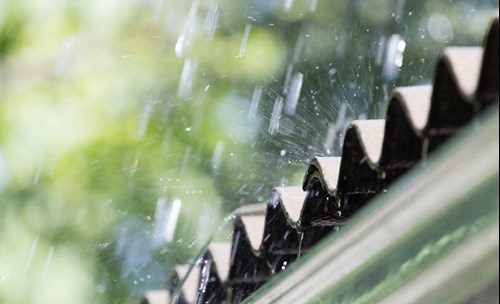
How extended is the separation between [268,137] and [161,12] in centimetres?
75

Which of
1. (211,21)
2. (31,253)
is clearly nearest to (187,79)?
(211,21)

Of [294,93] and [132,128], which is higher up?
[294,93]

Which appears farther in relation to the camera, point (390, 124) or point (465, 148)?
point (390, 124)

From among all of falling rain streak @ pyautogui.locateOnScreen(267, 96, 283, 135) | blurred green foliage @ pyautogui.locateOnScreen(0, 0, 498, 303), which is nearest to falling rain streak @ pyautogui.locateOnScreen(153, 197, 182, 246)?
blurred green foliage @ pyautogui.locateOnScreen(0, 0, 498, 303)

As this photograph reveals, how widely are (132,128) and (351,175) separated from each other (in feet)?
11.0

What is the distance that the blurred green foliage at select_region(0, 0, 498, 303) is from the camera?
15.1ft

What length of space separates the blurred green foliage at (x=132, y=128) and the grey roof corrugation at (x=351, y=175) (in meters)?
2.30

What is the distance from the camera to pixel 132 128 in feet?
15.6

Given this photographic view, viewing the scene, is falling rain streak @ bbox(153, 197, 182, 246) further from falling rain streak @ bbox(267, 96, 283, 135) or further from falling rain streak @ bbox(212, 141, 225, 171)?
falling rain streak @ bbox(267, 96, 283, 135)

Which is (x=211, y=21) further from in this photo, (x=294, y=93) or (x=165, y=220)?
(x=165, y=220)

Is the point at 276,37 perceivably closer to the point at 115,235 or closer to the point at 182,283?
the point at 115,235

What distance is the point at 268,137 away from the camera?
5141 millimetres

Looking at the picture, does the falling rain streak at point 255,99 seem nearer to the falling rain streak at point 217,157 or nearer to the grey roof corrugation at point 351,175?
the falling rain streak at point 217,157

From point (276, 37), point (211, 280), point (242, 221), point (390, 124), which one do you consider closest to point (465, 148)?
point (390, 124)
